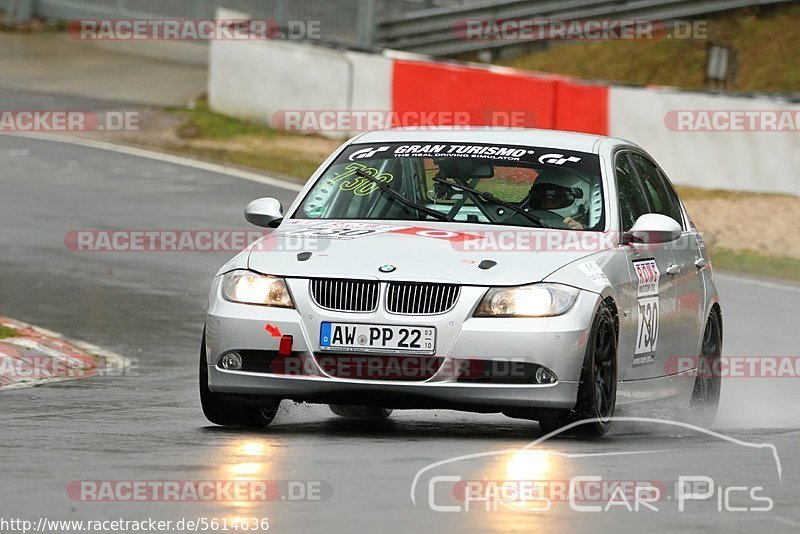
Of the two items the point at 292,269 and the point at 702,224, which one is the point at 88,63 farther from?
the point at 292,269

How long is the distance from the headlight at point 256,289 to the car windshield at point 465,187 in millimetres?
959

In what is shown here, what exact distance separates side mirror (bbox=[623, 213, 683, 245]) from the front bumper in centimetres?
93

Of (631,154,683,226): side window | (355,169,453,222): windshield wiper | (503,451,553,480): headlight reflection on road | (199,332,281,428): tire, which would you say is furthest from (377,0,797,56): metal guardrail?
(503,451,553,480): headlight reflection on road

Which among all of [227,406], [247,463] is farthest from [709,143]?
[247,463]

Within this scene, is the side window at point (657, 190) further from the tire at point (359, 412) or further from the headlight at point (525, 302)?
the headlight at point (525, 302)

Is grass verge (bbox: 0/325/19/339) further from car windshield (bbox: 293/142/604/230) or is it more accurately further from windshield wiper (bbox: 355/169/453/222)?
windshield wiper (bbox: 355/169/453/222)

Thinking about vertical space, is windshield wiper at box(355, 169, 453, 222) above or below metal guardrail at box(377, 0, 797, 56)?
above

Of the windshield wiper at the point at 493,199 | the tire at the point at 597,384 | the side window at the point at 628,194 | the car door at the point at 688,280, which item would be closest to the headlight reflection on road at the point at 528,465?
the tire at the point at 597,384

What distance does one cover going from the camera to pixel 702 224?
21.2 m

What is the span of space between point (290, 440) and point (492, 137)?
7.64 feet

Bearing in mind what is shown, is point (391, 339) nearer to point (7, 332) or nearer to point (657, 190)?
point (657, 190)

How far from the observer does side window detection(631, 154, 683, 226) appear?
10383 mm

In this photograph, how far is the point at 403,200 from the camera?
31.2ft

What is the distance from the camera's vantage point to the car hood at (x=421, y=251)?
8430mm
